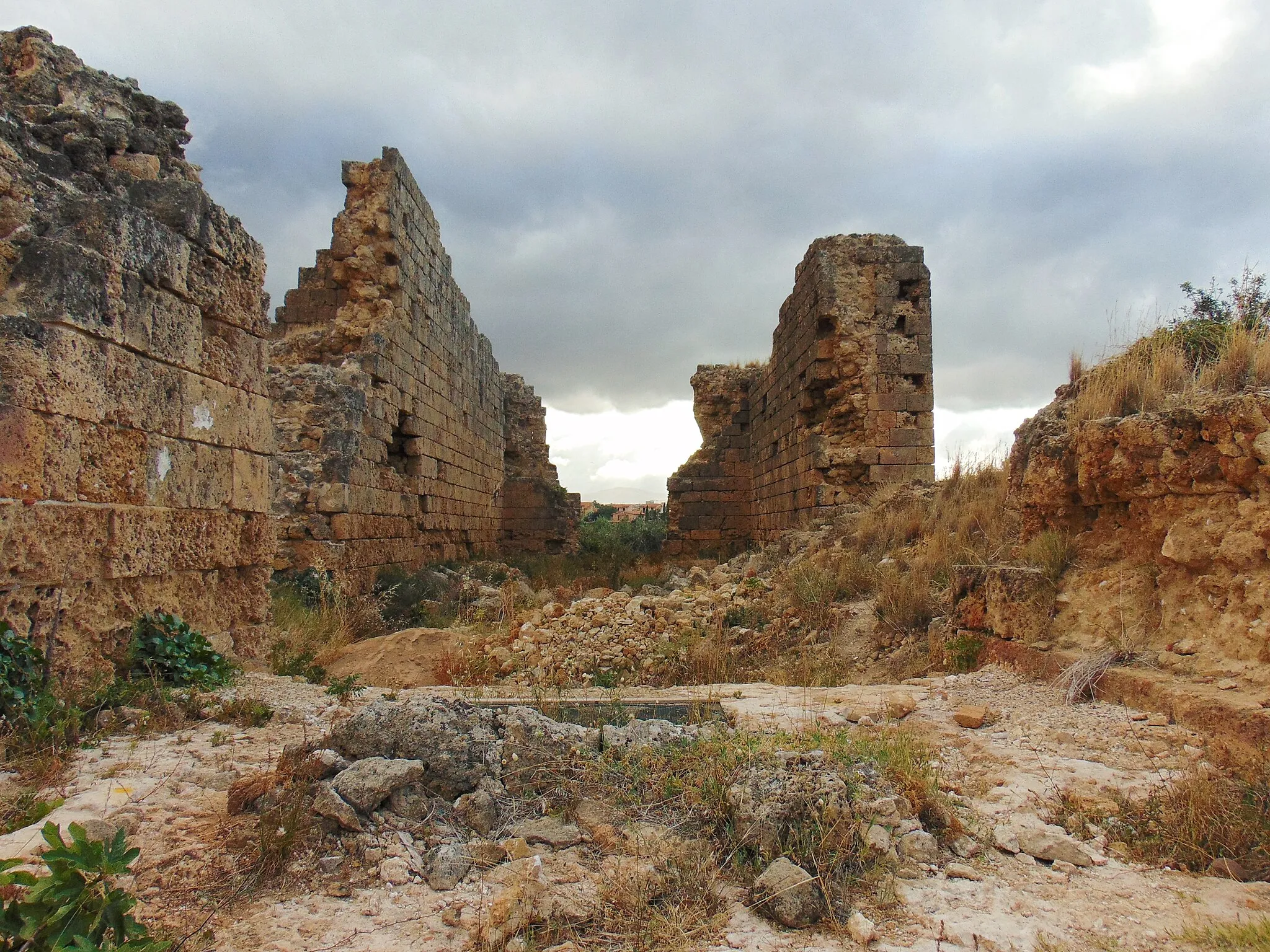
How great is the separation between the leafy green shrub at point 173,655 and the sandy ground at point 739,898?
749mm

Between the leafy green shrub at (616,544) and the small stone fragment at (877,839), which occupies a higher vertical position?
the leafy green shrub at (616,544)

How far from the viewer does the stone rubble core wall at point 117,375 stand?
12.0ft

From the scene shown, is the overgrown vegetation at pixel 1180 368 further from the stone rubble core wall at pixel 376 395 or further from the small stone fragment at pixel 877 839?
the stone rubble core wall at pixel 376 395

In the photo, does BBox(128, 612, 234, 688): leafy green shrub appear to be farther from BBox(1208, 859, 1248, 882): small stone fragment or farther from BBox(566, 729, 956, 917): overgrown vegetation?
BBox(1208, 859, 1248, 882): small stone fragment

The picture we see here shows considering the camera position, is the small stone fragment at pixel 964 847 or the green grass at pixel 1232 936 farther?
the small stone fragment at pixel 964 847

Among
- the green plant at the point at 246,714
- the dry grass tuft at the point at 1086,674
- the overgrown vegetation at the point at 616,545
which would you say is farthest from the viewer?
the overgrown vegetation at the point at 616,545

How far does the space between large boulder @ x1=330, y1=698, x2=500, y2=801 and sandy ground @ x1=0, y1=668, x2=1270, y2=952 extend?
42 cm

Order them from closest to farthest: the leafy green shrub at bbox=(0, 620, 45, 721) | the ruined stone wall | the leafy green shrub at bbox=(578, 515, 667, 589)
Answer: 1. the leafy green shrub at bbox=(0, 620, 45, 721)
2. the leafy green shrub at bbox=(578, 515, 667, 589)
3. the ruined stone wall

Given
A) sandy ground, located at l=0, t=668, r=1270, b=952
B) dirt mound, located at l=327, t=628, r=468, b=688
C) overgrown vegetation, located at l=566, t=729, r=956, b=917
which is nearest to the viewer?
sandy ground, located at l=0, t=668, r=1270, b=952

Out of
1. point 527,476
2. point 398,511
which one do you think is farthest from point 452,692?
point 527,476

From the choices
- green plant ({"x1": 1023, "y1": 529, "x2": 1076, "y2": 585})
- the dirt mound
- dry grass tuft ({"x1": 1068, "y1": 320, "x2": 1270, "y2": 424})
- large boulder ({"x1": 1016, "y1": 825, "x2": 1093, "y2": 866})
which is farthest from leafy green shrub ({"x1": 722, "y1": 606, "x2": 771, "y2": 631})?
large boulder ({"x1": 1016, "y1": 825, "x2": 1093, "y2": 866})

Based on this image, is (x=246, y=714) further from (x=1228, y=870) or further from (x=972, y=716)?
(x=1228, y=870)

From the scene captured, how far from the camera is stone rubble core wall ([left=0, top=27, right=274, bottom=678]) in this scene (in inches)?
144

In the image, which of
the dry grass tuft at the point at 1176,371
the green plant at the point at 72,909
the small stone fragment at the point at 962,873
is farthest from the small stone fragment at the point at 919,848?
the dry grass tuft at the point at 1176,371
